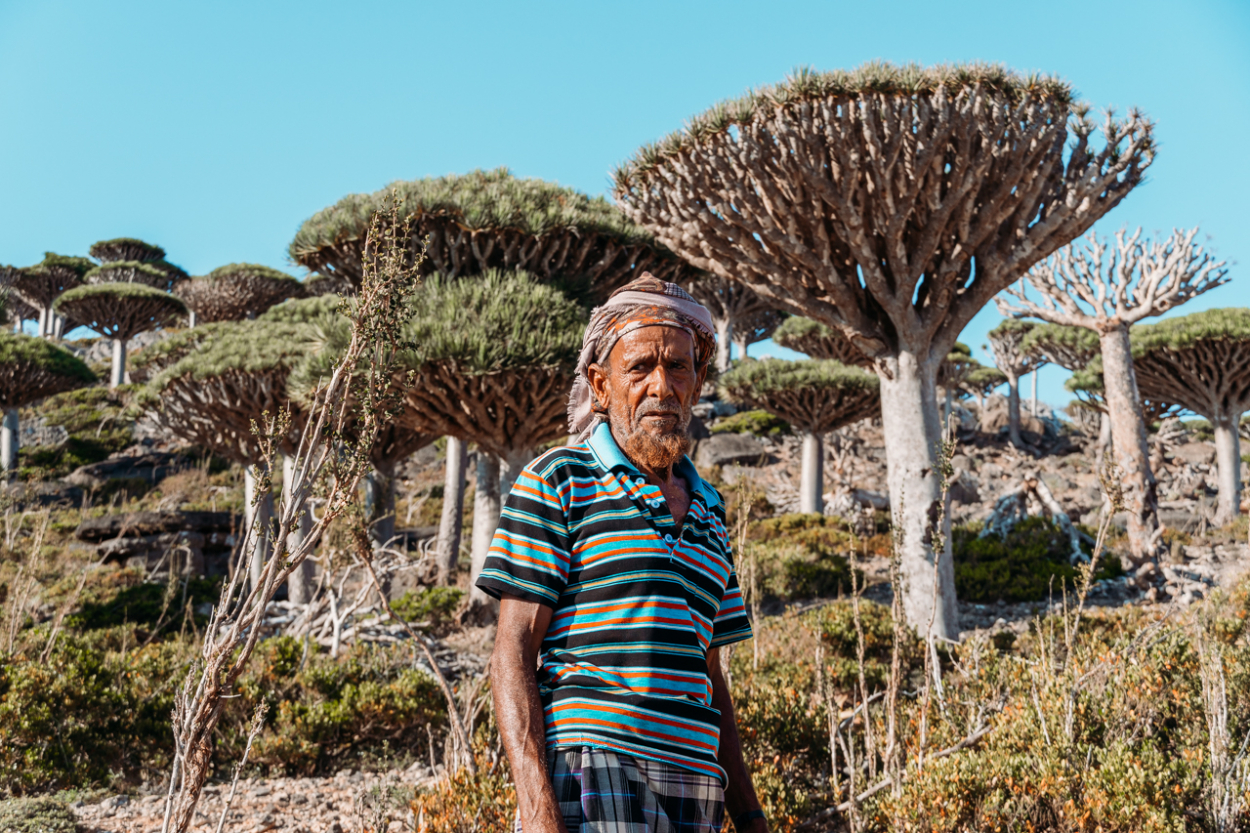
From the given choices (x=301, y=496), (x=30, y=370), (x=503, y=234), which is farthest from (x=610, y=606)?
(x=30, y=370)

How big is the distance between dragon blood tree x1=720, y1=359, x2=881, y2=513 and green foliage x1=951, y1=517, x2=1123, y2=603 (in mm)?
3848

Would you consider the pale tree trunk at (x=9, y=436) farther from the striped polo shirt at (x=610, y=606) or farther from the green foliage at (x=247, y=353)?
the striped polo shirt at (x=610, y=606)

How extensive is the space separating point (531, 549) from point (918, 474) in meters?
5.69

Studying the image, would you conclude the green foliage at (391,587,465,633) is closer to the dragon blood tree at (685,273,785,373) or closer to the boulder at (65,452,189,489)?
the dragon blood tree at (685,273,785,373)

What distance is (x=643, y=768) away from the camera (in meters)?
1.23

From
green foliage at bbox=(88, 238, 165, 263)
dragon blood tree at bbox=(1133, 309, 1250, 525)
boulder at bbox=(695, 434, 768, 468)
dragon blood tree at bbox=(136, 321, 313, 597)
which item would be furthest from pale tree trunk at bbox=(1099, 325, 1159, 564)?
green foliage at bbox=(88, 238, 165, 263)

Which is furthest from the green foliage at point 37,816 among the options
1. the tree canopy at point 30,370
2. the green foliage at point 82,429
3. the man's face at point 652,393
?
the green foliage at point 82,429

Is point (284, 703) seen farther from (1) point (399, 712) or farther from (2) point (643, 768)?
(2) point (643, 768)

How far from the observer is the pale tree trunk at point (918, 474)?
618 centimetres

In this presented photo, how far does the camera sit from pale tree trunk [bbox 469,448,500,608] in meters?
8.48

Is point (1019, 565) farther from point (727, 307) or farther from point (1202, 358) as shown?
point (727, 307)

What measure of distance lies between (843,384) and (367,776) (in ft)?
36.4

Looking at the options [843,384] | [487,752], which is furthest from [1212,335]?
[487,752]

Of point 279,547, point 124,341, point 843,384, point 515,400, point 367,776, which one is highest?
point 124,341
